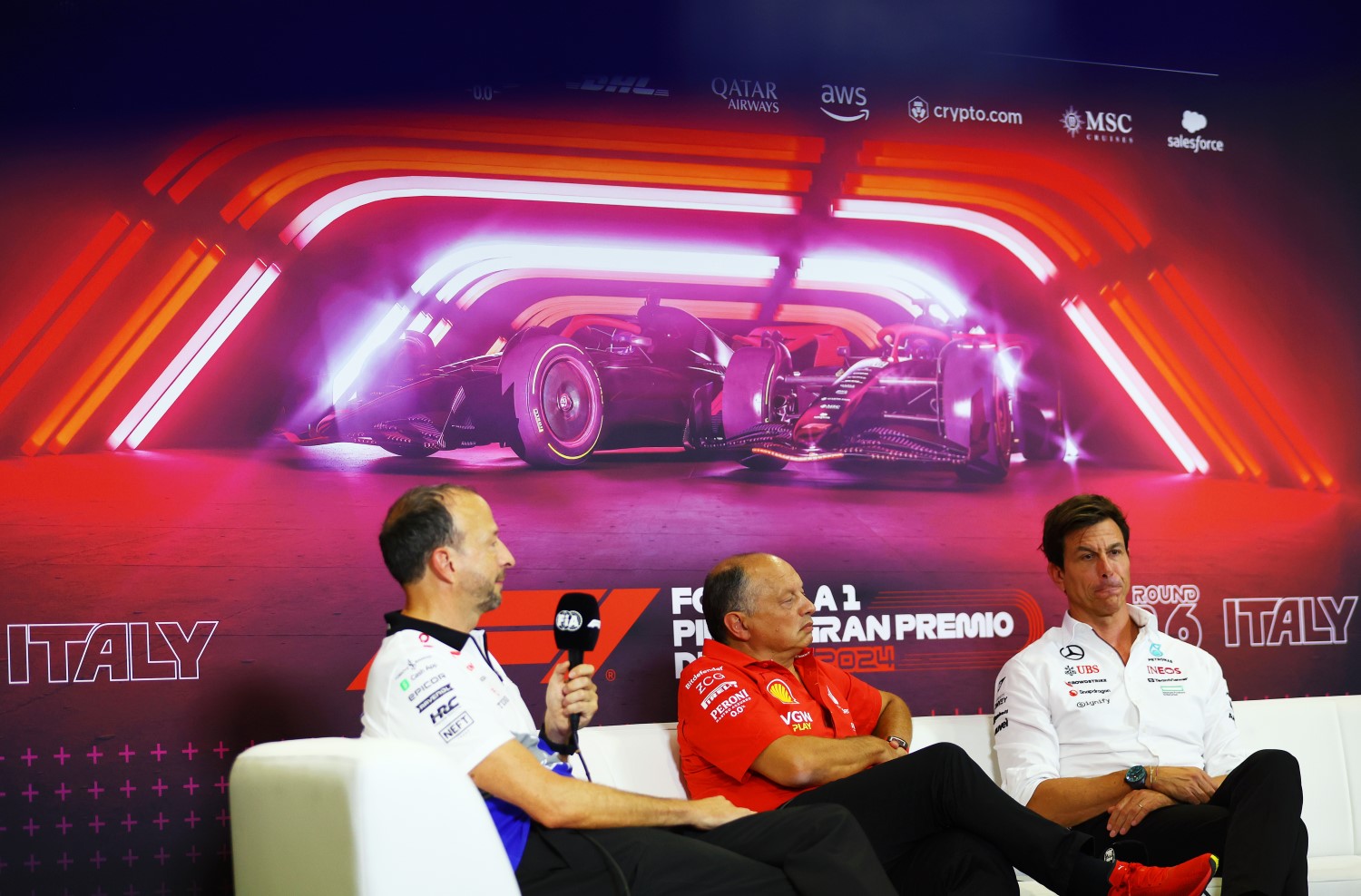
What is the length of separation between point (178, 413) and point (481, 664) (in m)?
1.66

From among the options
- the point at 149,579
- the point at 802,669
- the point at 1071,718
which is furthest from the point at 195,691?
the point at 1071,718

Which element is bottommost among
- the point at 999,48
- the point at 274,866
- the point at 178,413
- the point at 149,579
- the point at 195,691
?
the point at 274,866

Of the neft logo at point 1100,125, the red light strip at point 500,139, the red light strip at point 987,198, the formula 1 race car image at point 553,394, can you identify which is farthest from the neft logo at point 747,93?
the neft logo at point 1100,125

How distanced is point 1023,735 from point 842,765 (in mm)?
601

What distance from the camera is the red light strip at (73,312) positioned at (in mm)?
3404

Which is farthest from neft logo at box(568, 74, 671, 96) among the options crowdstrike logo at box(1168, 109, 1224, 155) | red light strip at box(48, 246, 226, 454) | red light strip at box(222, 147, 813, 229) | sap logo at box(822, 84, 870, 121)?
crowdstrike logo at box(1168, 109, 1224, 155)

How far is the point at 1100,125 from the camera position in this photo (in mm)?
4320

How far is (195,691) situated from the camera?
11.1 ft

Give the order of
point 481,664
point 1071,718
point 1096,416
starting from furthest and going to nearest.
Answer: point 1096,416
point 1071,718
point 481,664

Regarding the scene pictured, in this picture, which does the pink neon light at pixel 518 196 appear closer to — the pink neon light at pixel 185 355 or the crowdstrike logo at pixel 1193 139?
the pink neon light at pixel 185 355

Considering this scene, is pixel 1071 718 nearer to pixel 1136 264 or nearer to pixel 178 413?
pixel 1136 264

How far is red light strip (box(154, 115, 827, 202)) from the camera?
11.7 ft

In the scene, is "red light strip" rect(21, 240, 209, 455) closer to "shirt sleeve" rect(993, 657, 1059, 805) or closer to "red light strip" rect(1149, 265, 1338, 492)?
"shirt sleeve" rect(993, 657, 1059, 805)

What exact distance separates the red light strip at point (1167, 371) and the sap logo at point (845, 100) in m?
1.10
